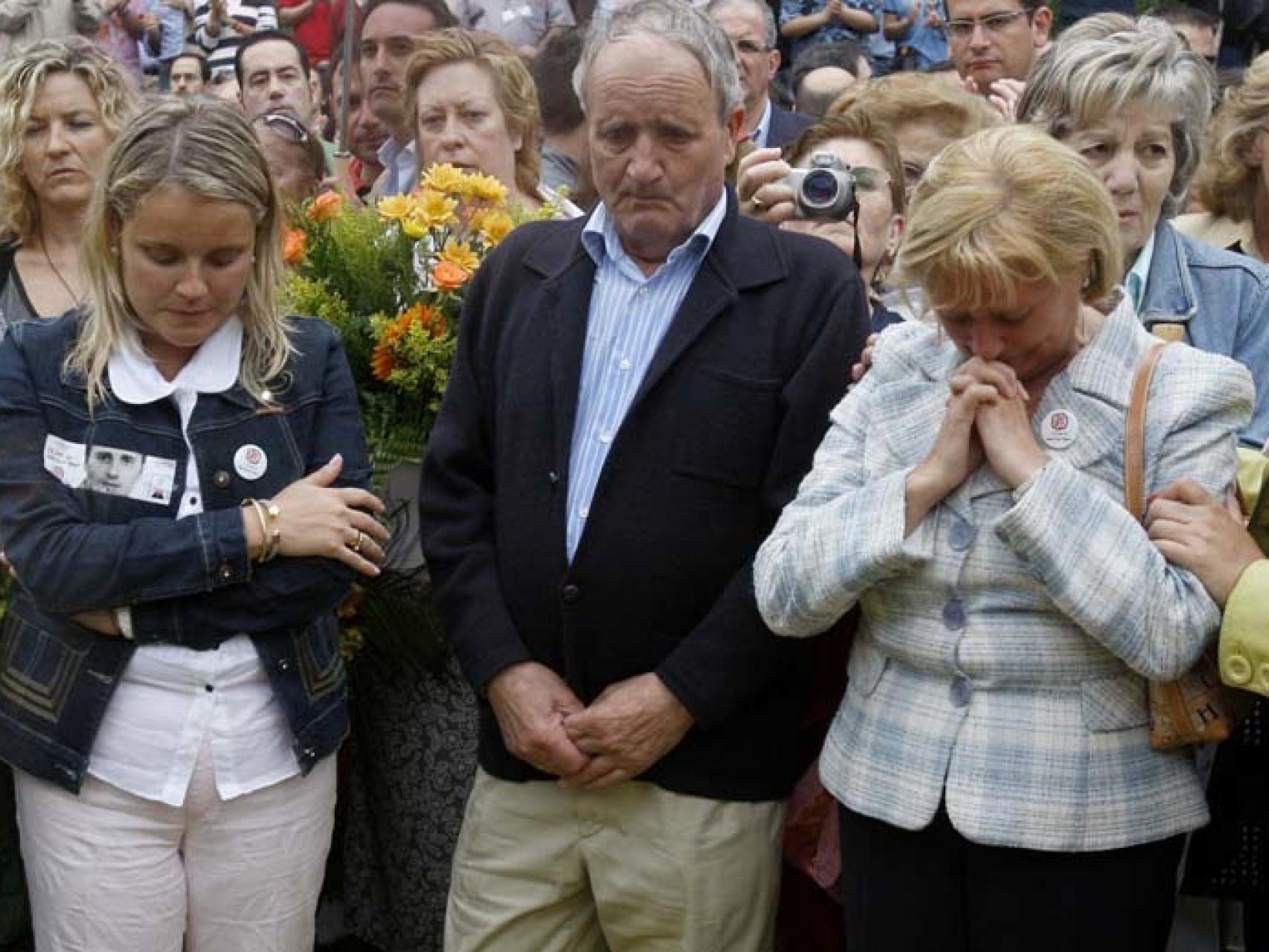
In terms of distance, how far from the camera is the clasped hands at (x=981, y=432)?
2787 millimetres

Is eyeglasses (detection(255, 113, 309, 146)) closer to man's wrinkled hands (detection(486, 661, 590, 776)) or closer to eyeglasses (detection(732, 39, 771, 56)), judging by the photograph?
eyeglasses (detection(732, 39, 771, 56))

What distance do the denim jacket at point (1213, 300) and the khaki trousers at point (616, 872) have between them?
123cm

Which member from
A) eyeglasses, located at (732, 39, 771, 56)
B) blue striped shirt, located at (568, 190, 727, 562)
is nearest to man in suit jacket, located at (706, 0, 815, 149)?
eyeglasses, located at (732, 39, 771, 56)

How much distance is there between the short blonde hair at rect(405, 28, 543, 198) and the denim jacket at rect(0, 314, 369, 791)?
213cm

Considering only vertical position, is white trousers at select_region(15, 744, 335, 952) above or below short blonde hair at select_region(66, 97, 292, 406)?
below

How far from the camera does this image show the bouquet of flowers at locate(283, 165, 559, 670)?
4043 mm

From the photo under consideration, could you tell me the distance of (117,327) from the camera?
135 inches

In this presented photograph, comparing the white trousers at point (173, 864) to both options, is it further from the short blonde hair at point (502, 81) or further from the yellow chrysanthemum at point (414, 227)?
the short blonde hair at point (502, 81)

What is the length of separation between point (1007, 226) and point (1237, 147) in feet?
6.37

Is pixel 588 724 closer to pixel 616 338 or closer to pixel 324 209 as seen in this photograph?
pixel 616 338

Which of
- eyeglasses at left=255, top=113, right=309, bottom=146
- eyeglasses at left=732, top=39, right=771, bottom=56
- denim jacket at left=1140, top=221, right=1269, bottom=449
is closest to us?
denim jacket at left=1140, top=221, right=1269, bottom=449

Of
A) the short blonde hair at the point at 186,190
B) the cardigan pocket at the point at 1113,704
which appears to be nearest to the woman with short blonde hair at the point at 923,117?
the short blonde hair at the point at 186,190

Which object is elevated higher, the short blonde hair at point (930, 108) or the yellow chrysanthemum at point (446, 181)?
the short blonde hair at point (930, 108)

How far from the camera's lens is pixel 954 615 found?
2.88 meters
